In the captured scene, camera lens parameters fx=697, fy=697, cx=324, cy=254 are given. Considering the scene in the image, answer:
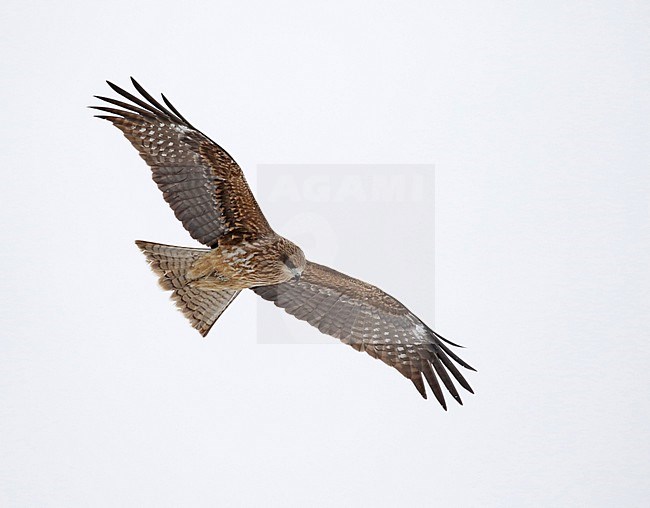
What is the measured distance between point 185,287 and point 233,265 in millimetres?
633

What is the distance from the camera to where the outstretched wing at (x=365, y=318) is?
6.55 meters

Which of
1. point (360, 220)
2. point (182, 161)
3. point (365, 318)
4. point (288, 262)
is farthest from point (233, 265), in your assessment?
point (360, 220)

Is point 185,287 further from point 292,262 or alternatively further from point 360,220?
point 360,220

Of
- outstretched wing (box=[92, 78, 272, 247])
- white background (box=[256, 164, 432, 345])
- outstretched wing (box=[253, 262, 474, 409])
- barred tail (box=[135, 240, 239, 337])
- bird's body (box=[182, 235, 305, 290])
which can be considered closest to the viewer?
outstretched wing (box=[92, 78, 272, 247])

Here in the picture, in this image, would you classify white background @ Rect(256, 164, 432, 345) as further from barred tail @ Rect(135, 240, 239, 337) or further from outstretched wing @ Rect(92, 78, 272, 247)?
outstretched wing @ Rect(92, 78, 272, 247)

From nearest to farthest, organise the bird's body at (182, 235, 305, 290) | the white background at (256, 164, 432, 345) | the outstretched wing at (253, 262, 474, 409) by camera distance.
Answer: the bird's body at (182, 235, 305, 290), the outstretched wing at (253, 262, 474, 409), the white background at (256, 164, 432, 345)

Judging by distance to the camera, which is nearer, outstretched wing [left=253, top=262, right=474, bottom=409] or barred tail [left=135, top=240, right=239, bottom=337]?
barred tail [left=135, top=240, right=239, bottom=337]

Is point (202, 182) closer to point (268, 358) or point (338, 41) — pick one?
point (268, 358)

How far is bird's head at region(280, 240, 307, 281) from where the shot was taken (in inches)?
243

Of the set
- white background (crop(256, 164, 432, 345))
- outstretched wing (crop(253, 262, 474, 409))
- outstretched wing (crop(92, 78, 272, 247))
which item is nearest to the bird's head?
outstretched wing (crop(253, 262, 474, 409))

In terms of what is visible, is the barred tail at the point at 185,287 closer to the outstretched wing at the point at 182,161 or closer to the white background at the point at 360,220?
the outstretched wing at the point at 182,161

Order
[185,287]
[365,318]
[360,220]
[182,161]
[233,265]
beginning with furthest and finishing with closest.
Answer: [360,220] → [365,318] → [185,287] → [233,265] → [182,161]

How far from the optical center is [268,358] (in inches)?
554

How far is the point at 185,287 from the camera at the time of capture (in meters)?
6.41
